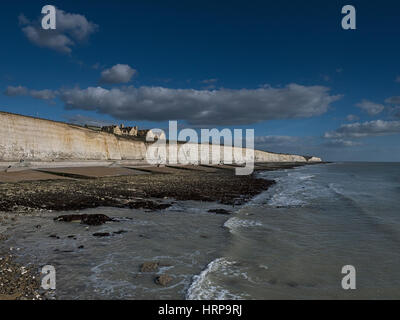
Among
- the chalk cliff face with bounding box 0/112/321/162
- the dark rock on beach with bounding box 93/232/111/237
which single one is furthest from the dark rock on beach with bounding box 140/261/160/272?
the chalk cliff face with bounding box 0/112/321/162

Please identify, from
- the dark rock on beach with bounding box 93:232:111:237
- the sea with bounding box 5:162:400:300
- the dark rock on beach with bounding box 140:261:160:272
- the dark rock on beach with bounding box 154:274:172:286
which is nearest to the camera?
the sea with bounding box 5:162:400:300

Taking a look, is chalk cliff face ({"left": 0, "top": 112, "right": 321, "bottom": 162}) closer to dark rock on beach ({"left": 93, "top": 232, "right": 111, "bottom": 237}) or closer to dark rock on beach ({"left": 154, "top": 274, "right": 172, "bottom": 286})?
dark rock on beach ({"left": 93, "top": 232, "right": 111, "bottom": 237})

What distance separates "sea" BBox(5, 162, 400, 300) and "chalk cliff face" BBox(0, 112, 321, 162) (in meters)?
35.0

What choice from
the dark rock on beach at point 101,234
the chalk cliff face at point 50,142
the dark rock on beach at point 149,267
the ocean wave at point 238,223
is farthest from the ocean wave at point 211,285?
the chalk cliff face at point 50,142

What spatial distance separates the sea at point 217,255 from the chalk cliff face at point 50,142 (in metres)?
35.0

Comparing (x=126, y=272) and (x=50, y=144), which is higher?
(x=50, y=144)

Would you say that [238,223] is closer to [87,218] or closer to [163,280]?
[163,280]

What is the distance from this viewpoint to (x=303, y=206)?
15766 mm

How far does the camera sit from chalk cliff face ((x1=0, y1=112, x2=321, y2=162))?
124 ft
